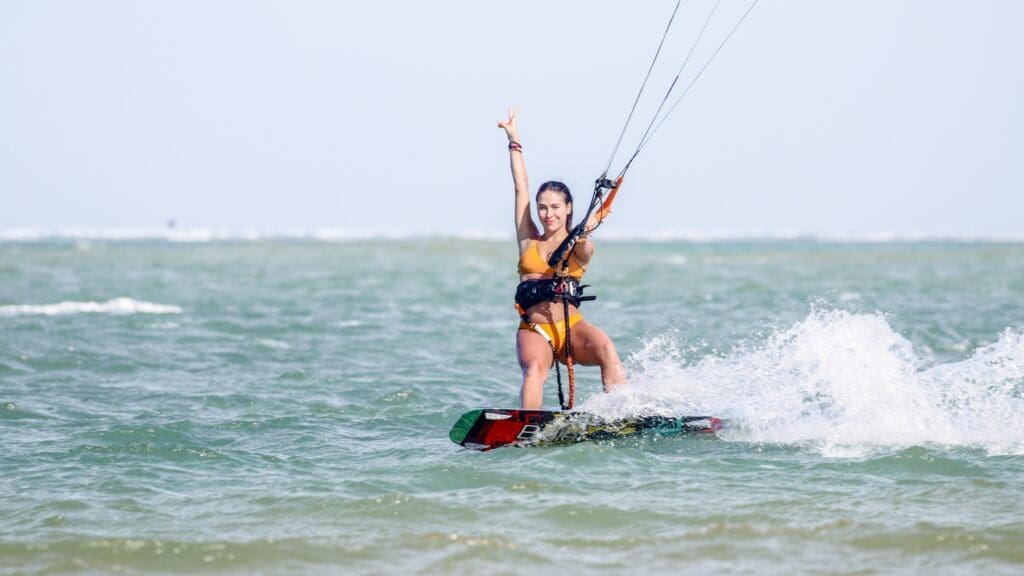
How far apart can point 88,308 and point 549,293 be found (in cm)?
1369

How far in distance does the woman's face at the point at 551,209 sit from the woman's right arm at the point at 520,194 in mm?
143

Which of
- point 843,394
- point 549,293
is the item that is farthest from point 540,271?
point 843,394

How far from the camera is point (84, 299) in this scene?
2220cm

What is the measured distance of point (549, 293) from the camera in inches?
328

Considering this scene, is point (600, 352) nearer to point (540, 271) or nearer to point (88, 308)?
point (540, 271)

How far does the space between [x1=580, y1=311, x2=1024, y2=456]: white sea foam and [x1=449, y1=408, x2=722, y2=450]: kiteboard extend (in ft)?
0.53

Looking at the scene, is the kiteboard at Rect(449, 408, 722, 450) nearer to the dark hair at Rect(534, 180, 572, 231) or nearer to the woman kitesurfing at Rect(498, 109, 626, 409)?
the woman kitesurfing at Rect(498, 109, 626, 409)

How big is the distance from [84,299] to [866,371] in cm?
1691

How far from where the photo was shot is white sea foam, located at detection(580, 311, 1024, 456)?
815cm

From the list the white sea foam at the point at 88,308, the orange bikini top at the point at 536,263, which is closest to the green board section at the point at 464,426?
the orange bikini top at the point at 536,263

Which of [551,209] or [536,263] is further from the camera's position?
[536,263]

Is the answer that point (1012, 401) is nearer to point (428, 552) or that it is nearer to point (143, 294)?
point (428, 552)

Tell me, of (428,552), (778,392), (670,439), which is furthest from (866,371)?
(428,552)

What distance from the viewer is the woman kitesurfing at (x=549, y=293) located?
8.28 meters
